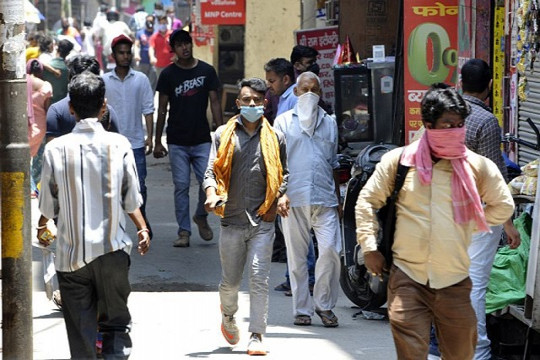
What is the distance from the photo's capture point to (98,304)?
6145 mm

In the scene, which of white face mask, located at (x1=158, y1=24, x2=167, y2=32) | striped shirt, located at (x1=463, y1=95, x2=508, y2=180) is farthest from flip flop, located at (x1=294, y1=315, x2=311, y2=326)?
white face mask, located at (x1=158, y1=24, x2=167, y2=32)

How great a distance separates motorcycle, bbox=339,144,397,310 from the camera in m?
8.88

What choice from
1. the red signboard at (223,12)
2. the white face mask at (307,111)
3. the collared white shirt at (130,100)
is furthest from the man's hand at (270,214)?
the red signboard at (223,12)

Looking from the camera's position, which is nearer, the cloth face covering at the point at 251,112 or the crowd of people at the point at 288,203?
the crowd of people at the point at 288,203

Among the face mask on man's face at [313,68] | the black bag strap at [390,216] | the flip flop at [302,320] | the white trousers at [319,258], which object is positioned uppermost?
the face mask on man's face at [313,68]

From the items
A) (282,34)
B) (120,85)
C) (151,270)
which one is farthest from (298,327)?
(282,34)

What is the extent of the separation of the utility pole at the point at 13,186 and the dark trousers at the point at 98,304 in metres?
0.56

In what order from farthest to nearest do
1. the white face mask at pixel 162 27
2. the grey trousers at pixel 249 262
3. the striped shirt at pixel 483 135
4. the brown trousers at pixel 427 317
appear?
the white face mask at pixel 162 27, the grey trousers at pixel 249 262, the striped shirt at pixel 483 135, the brown trousers at pixel 427 317

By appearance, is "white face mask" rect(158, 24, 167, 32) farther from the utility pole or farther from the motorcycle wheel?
the utility pole

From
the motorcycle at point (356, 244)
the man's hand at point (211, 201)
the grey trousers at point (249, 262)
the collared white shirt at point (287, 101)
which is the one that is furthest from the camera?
the collared white shirt at point (287, 101)

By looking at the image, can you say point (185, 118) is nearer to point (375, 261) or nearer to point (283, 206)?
point (283, 206)

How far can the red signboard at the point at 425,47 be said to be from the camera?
33.6 feet

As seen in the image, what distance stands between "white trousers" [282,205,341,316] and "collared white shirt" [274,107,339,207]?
0.08 meters

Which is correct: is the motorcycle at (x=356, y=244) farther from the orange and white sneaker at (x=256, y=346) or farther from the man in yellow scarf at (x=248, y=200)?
the orange and white sneaker at (x=256, y=346)
